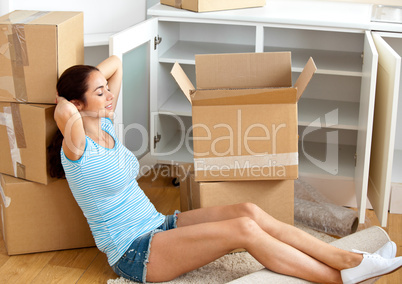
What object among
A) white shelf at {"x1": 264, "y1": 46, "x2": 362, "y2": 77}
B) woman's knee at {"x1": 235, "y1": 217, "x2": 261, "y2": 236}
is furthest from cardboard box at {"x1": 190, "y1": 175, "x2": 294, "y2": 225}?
white shelf at {"x1": 264, "y1": 46, "x2": 362, "y2": 77}

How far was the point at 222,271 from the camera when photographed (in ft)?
6.18

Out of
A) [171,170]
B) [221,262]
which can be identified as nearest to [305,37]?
[171,170]

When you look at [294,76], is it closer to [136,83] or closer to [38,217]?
[136,83]

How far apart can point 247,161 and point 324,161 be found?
30.2 inches

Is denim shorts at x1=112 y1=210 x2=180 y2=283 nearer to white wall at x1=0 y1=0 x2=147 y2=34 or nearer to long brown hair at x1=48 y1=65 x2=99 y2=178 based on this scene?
long brown hair at x1=48 y1=65 x2=99 y2=178

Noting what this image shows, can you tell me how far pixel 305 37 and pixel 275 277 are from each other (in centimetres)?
133

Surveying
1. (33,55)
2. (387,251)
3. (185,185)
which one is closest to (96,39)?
(33,55)

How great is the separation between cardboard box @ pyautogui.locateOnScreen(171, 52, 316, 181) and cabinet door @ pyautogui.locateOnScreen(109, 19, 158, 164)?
1.03ft

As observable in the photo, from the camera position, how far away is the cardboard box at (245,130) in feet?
5.83

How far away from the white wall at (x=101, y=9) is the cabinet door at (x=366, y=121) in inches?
40.4

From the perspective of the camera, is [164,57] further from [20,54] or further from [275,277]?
[275,277]

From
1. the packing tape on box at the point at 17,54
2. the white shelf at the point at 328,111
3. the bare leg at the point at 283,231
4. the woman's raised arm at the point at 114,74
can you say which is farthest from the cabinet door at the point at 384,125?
the packing tape on box at the point at 17,54

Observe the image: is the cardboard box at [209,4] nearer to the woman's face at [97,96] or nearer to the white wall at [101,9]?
the white wall at [101,9]

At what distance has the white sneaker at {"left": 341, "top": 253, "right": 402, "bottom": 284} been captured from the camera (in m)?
1.61
